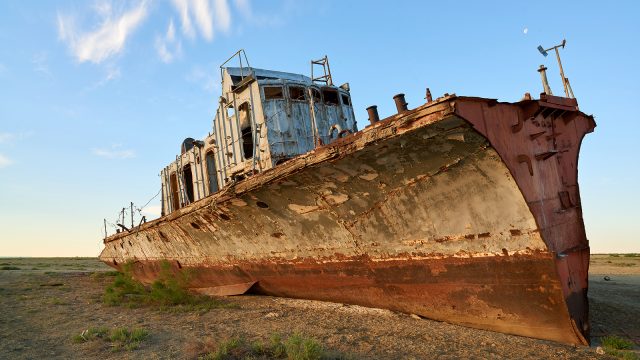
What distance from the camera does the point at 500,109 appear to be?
4156 millimetres

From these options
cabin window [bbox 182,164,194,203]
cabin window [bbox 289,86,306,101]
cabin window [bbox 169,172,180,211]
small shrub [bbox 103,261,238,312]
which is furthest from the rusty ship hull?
cabin window [bbox 169,172,180,211]

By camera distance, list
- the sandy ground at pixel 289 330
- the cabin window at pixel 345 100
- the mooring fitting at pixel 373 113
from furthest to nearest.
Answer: the cabin window at pixel 345 100, the mooring fitting at pixel 373 113, the sandy ground at pixel 289 330

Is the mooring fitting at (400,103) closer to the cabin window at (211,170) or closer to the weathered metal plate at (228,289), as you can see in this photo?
the weathered metal plate at (228,289)

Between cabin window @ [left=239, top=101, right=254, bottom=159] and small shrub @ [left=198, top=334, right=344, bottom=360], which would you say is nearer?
small shrub @ [left=198, top=334, right=344, bottom=360]

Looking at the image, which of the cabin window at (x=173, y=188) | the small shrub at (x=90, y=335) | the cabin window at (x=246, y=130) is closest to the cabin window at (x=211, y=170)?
the cabin window at (x=246, y=130)

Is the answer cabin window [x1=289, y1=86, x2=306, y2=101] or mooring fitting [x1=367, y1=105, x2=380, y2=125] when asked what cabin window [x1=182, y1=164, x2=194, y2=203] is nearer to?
cabin window [x1=289, y1=86, x2=306, y2=101]

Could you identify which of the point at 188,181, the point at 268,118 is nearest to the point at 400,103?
the point at 268,118

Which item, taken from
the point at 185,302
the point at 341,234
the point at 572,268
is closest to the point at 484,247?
the point at 572,268

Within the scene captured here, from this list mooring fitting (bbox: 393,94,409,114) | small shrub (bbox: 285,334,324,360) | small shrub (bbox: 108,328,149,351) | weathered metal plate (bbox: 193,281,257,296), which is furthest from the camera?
weathered metal plate (bbox: 193,281,257,296)

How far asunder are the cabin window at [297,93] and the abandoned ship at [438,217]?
1.69m

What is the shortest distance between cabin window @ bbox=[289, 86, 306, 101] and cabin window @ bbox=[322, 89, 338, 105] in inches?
18.6

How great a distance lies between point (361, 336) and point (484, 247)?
5.50ft

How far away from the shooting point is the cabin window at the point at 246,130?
26.9 feet

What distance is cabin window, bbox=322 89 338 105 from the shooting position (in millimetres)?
8547
